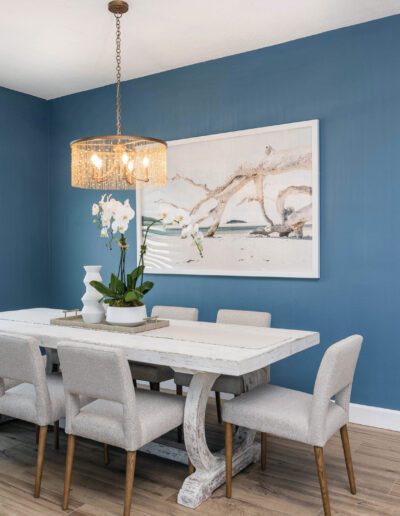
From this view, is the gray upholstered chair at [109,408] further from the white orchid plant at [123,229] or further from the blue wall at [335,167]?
the blue wall at [335,167]

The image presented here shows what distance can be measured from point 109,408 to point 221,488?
0.69 meters

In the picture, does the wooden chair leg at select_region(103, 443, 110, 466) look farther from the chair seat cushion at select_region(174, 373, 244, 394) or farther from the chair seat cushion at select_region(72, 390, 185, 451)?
the chair seat cushion at select_region(174, 373, 244, 394)

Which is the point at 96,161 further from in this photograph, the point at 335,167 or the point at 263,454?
the point at 263,454

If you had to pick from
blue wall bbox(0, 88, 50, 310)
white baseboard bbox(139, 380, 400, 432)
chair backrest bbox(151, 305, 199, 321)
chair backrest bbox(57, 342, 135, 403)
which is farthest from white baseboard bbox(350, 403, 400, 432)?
blue wall bbox(0, 88, 50, 310)

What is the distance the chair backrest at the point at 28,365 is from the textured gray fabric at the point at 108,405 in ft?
0.60

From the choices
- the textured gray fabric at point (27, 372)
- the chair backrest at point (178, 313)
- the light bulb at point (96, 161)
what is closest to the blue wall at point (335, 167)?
the chair backrest at point (178, 313)

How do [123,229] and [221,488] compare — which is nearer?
[221,488]

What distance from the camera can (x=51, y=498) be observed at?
244 centimetres

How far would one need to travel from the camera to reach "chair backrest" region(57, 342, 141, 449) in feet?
6.95

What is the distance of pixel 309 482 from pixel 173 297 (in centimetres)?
205

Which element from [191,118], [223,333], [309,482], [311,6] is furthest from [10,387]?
[311,6]

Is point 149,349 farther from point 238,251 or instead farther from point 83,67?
point 83,67

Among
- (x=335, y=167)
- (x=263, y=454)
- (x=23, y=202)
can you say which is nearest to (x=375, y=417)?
(x=263, y=454)

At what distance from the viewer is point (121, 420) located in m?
2.25
